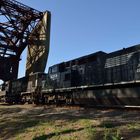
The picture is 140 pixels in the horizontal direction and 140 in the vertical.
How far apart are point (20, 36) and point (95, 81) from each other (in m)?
20.5

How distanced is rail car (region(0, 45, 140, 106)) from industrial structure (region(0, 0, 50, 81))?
30.7 feet

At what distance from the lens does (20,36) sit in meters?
36.8

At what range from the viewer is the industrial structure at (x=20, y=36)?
3472 cm

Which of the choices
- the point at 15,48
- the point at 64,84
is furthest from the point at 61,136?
the point at 15,48

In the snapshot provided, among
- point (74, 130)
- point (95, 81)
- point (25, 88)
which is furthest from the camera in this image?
point (25, 88)

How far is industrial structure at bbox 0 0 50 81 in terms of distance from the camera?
3472 centimetres

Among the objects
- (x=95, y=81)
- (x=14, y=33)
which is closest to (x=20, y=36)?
(x=14, y=33)

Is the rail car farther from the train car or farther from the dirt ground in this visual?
the dirt ground

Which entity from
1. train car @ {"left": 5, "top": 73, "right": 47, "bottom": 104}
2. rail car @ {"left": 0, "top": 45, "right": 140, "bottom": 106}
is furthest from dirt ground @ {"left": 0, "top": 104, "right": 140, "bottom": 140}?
train car @ {"left": 5, "top": 73, "right": 47, "bottom": 104}

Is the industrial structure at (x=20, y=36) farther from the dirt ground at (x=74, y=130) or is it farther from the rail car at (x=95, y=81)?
the dirt ground at (x=74, y=130)

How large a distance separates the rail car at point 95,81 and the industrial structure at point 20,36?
936 cm

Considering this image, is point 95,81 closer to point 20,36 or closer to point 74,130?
point 74,130

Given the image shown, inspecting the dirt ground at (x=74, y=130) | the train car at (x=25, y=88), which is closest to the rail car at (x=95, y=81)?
the train car at (x=25, y=88)

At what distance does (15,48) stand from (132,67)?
996 inches
